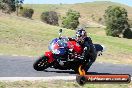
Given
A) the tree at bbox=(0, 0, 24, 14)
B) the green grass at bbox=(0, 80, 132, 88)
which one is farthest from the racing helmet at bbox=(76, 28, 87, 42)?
the tree at bbox=(0, 0, 24, 14)

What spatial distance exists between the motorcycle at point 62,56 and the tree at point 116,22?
96.2 meters

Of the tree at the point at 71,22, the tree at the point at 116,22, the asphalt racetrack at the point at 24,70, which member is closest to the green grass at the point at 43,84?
the asphalt racetrack at the point at 24,70

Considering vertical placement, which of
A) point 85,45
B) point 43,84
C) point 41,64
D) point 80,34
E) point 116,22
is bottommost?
point 116,22

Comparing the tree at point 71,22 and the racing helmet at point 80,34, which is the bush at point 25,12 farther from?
the racing helmet at point 80,34

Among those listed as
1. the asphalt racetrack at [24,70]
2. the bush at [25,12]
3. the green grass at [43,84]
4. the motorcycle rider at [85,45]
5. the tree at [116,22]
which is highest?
the motorcycle rider at [85,45]

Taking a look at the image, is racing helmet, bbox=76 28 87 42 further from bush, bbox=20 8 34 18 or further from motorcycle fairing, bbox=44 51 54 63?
bush, bbox=20 8 34 18

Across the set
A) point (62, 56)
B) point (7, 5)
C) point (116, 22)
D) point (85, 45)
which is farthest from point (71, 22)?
point (85, 45)

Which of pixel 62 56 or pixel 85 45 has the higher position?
pixel 85 45

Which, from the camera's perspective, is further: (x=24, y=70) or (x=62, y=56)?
(x=24, y=70)

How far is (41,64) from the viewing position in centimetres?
1520

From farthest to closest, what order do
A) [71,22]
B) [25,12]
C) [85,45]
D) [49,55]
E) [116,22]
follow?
[25,12] < [71,22] < [116,22] < [49,55] < [85,45]

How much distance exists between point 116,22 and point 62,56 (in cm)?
10179

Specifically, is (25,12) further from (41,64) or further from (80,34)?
(80,34)

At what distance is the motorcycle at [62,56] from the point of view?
48.4 feet
